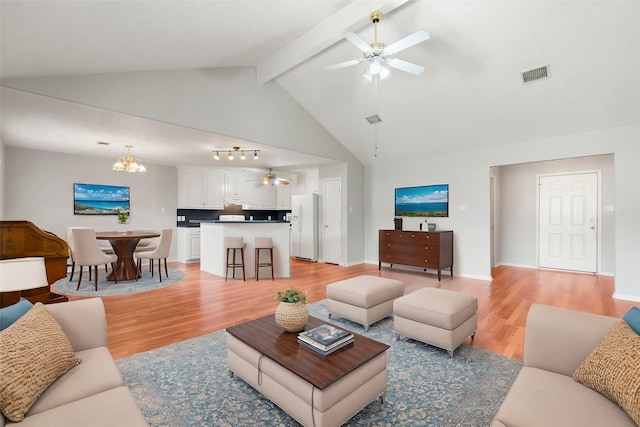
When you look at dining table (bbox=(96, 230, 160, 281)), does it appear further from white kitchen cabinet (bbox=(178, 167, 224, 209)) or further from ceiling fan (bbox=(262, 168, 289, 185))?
ceiling fan (bbox=(262, 168, 289, 185))

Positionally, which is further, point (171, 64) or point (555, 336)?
point (171, 64)

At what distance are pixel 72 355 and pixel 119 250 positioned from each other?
168 inches

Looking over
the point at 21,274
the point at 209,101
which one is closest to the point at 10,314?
the point at 21,274

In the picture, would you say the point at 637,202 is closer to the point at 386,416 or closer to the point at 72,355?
the point at 386,416

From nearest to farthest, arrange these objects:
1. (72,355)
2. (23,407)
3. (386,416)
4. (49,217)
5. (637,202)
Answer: (23,407) → (72,355) → (386,416) → (637,202) → (49,217)

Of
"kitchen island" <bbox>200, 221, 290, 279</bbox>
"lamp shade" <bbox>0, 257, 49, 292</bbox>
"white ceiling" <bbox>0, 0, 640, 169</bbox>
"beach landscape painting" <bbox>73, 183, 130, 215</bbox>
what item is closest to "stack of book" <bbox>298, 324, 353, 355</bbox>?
"lamp shade" <bbox>0, 257, 49, 292</bbox>

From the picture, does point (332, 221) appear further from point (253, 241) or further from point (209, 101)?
point (209, 101)

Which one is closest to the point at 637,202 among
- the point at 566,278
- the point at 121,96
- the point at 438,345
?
the point at 566,278

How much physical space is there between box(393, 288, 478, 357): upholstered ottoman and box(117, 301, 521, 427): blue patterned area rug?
0.44ft

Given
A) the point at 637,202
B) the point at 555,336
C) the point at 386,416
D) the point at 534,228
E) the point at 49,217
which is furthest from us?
the point at 534,228

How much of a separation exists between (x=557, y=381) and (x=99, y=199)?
7.57m

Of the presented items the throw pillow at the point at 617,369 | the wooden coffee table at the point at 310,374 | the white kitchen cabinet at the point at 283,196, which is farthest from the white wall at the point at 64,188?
the throw pillow at the point at 617,369

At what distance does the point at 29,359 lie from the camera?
129cm

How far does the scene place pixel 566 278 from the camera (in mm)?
5492
